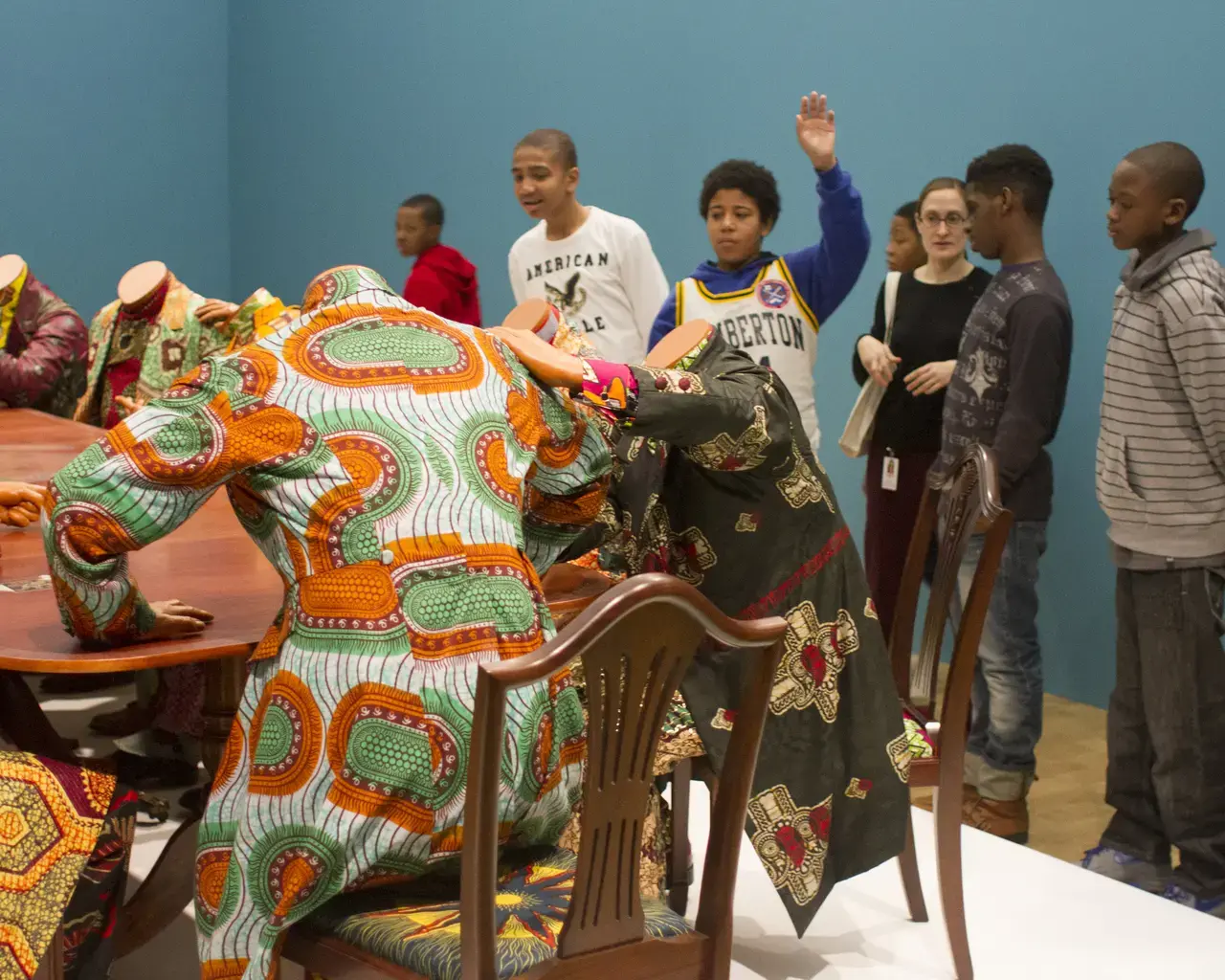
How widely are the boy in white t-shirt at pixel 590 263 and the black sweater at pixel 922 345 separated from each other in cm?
73

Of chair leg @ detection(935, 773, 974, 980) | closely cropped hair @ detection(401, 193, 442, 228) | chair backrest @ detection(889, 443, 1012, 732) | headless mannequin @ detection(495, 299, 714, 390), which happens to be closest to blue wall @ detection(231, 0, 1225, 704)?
closely cropped hair @ detection(401, 193, 442, 228)

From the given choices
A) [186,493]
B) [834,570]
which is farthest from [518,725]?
[834,570]

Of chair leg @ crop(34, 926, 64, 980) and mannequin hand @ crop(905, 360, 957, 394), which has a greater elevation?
mannequin hand @ crop(905, 360, 957, 394)

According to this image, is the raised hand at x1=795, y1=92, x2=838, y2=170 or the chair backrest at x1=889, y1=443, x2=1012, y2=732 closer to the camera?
the chair backrest at x1=889, y1=443, x2=1012, y2=732

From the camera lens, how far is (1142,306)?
2932 mm

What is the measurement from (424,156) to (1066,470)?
3.57m

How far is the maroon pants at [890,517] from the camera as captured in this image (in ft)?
12.7

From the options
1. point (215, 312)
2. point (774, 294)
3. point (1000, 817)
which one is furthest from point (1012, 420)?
point (215, 312)

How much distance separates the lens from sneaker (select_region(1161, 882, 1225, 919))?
289 centimetres

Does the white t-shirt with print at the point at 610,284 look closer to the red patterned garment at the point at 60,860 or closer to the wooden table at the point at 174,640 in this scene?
the wooden table at the point at 174,640

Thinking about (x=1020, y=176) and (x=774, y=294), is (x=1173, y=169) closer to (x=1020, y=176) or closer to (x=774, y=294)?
(x=1020, y=176)

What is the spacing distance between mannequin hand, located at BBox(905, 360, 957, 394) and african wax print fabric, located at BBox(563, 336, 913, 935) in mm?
1458

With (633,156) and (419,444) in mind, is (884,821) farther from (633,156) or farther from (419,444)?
(633,156)

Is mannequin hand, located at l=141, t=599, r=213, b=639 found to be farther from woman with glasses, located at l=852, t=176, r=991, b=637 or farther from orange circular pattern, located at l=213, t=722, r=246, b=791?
woman with glasses, located at l=852, t=176, r=991, b=637
